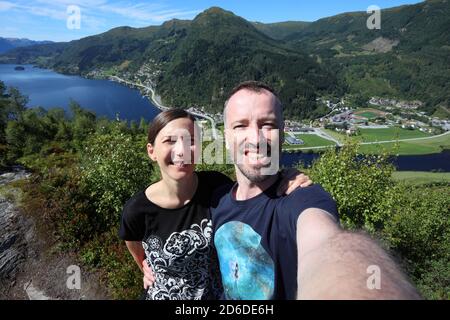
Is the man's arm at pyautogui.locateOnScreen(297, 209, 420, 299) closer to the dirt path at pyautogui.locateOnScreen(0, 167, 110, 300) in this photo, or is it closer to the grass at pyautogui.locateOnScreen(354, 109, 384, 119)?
the dirt path at pyautogui.locateOnScreen(0, 167, 110, 300)

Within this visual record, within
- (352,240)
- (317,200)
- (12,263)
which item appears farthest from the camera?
(12,263)

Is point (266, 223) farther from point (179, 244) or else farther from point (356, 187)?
point (356, 187)

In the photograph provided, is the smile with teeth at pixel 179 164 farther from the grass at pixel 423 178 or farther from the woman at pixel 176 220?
the grass at pixel 423 178

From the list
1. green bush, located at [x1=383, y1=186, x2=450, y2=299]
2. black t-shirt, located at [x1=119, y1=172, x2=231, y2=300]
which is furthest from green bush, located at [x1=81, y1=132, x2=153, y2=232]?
green bush, located at [x1=383, y1=186, x2=450, y2=299]

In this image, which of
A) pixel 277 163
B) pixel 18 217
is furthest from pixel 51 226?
pixel 277 163

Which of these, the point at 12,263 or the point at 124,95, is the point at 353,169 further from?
the point at 124,95
